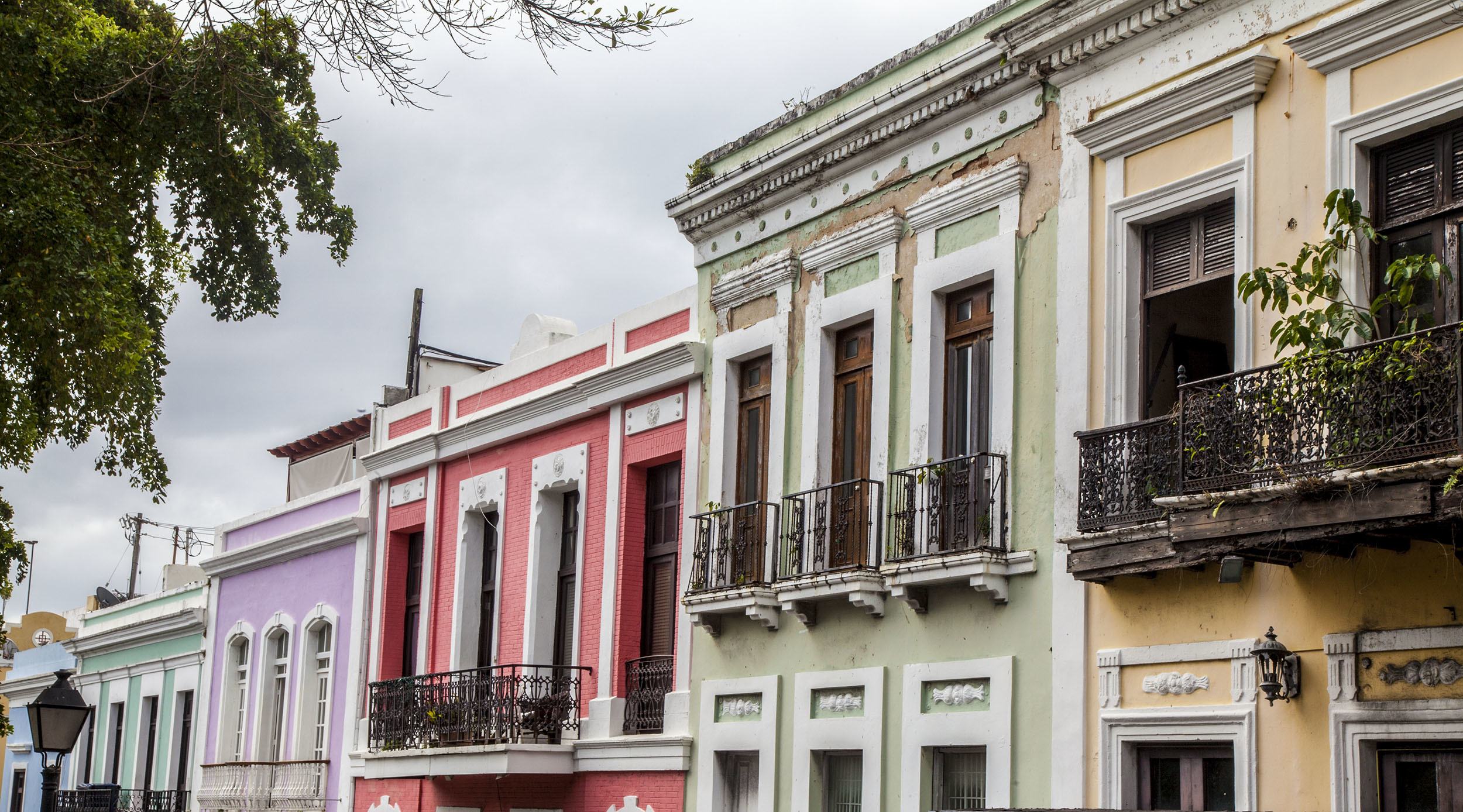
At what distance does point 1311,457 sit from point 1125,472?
6.46 ft

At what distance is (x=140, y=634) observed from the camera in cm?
2708

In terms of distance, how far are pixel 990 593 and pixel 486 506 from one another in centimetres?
822

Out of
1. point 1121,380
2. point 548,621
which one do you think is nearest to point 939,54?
point 1121,380

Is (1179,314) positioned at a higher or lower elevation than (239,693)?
higher

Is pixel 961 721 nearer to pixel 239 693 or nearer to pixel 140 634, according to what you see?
pixel 239 693

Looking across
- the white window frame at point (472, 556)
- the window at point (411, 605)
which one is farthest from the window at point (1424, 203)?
the window at point (411, 605)

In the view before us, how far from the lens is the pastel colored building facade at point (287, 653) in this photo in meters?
21.2

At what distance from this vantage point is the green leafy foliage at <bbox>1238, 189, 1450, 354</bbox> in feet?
30.6

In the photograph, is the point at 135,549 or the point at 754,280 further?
the point at 135,549

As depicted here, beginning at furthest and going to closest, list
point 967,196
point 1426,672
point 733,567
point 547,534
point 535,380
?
point 535,380 < point 547,534 < point 733,567 < point 967,196 < point 1426,672

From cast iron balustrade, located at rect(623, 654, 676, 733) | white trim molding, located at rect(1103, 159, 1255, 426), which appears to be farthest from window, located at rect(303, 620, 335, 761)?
white trim molding, located at rect(1103, 159, 1255, 426)

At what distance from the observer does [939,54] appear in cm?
1344

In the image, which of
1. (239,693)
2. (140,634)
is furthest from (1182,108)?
(140,634)

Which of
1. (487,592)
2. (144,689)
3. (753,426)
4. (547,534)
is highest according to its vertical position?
(753,426)
